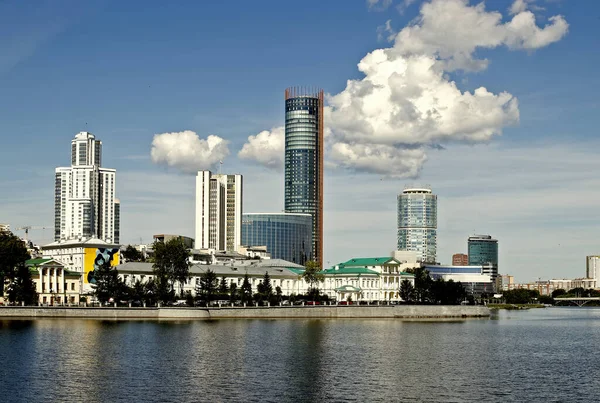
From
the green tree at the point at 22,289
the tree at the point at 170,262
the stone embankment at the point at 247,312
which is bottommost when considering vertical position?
the stone embankment at the point at 247,312

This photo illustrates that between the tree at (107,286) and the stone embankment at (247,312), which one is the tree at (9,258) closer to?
the stone embankment at (247,312)

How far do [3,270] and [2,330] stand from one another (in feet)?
162

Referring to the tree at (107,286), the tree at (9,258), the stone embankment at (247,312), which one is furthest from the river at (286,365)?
the tree at (107,286)

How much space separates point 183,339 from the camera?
4390 inches

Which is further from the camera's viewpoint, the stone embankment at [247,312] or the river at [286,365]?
the stone embankment at [247,312]

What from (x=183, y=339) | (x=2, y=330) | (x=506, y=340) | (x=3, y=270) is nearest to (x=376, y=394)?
(x=183, y=339)

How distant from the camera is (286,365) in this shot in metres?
84.6

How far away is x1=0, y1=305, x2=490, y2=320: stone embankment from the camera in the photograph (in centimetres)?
15650

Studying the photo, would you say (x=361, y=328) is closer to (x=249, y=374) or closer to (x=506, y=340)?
(x=506, y=340)

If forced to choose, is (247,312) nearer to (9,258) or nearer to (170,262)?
(170,262)

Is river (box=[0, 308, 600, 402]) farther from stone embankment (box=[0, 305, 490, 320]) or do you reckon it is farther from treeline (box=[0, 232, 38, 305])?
treeline (box=[0, 232, 38, 305])

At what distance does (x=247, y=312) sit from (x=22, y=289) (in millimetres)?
42573

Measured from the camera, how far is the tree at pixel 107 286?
172750 millimetres

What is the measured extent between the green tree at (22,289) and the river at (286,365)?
33.0 m
